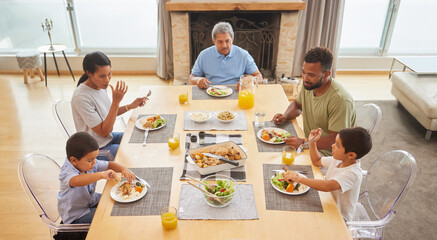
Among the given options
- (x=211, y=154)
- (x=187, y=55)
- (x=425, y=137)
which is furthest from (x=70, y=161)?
(x=425, y=137)

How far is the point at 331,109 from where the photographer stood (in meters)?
2.05

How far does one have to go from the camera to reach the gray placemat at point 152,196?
1462mm

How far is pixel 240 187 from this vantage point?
1595 millimetres

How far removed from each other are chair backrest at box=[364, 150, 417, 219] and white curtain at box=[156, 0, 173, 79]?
3.46m

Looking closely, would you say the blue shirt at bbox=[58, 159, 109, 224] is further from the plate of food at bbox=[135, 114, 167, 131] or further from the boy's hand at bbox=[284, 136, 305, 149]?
the boy's hand at bbox=[284, 136, 305, 149]

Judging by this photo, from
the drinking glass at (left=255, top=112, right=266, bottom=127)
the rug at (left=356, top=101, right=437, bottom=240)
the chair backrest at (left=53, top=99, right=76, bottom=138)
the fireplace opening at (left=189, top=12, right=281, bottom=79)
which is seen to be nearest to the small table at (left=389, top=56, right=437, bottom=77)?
the rug at (left=356, top=101, right=437, bottom=240)

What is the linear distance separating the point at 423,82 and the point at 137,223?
11.8ft

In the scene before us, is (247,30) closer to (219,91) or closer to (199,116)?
(219,91)

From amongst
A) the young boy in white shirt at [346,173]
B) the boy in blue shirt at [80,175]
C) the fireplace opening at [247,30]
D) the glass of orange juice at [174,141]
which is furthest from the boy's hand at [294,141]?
the fireplace opening at [247,30]

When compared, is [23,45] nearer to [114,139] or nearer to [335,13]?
[114,139]

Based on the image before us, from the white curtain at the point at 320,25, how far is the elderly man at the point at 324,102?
8.56 ft

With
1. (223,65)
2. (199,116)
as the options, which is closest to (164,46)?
(223,65)

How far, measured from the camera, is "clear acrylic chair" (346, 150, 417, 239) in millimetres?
1637

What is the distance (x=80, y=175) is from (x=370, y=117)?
1.83m
